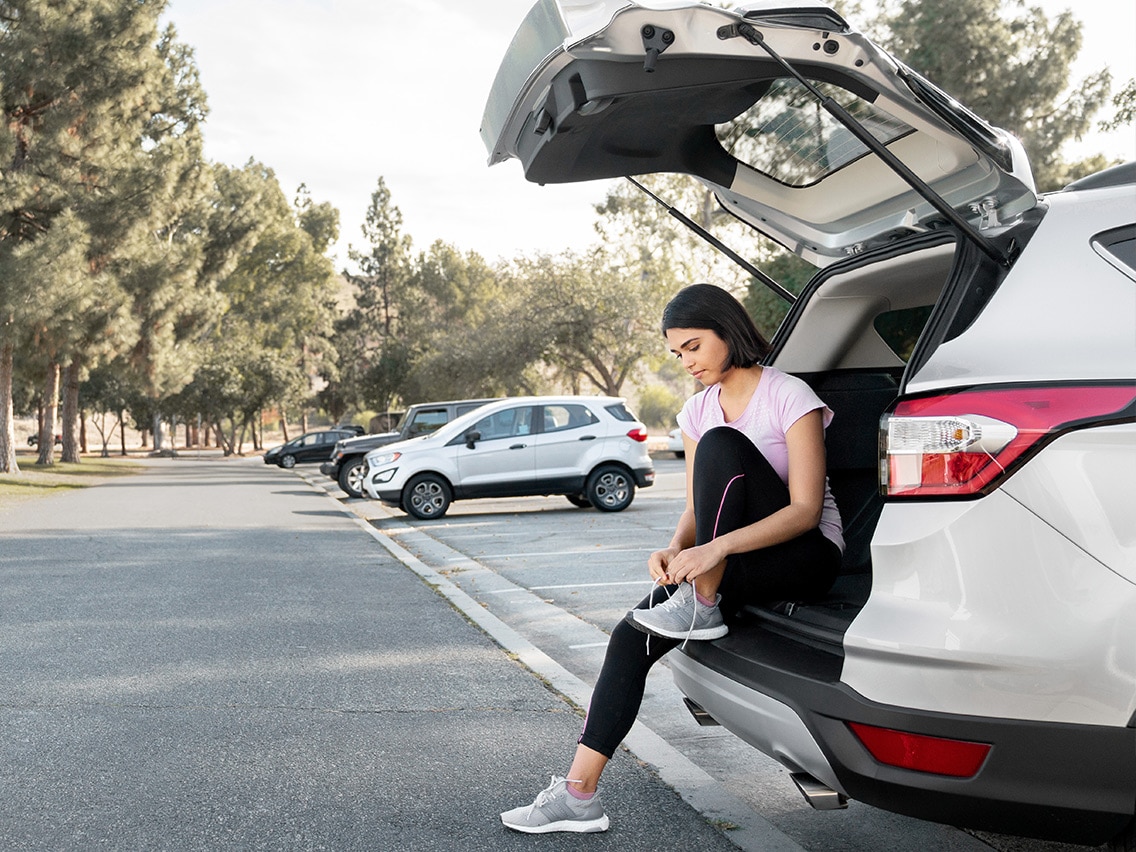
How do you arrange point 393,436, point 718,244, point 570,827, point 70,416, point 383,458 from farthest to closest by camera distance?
point 70,416 → point 393,436 → point 383,458 → point 718,244 → point 570,827

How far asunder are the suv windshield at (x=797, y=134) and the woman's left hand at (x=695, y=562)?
1281 millimetres

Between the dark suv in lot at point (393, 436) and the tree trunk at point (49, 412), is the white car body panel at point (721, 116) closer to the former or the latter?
the dark suv in lot at point (393, 436)

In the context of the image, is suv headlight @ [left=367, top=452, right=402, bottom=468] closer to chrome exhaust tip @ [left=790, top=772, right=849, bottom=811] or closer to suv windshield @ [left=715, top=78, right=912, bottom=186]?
suv windshield @ [left=715, top=78, right=912, bottom=186]

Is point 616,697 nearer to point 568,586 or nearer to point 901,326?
point 901,326

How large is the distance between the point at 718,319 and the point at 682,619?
959 mm

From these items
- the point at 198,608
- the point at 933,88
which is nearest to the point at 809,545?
the point at 933,88

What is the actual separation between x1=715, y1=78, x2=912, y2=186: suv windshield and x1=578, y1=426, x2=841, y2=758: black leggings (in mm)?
988

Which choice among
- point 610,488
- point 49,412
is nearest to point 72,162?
point 49,412

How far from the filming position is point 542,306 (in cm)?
5050

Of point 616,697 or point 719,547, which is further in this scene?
point 616,697

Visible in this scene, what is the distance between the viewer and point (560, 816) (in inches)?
138

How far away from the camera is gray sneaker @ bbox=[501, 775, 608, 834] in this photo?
3502mm

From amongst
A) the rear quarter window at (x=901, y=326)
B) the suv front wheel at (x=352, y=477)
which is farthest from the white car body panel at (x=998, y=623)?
the suv front wheel at (x=352, y=477)

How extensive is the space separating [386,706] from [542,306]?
4577cm
